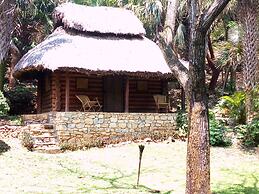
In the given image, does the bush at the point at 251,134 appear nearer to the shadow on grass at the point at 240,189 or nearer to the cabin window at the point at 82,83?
the shadow on grass at the point at 240,189

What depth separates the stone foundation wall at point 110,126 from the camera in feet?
52.6

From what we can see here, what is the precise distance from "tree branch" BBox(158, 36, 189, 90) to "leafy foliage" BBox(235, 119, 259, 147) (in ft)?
26.4

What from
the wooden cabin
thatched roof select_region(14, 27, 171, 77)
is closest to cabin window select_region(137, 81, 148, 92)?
the wooden cabin

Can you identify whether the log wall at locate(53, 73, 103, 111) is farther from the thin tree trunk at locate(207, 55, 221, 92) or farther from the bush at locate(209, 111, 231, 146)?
the thin tree trunk at locate(207, 55, 221, 92)

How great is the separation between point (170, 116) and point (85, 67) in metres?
4.11

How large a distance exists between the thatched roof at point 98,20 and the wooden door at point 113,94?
7.11 ft

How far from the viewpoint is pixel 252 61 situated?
55.6ft

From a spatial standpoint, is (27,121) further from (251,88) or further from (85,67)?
(251,88)

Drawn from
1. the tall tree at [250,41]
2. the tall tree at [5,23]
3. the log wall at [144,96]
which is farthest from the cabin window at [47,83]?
the tall tree at [250,41]

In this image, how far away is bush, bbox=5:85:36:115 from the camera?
24516 mm

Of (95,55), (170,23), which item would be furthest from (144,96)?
(170,23)

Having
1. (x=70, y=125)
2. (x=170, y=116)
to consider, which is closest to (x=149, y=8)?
(x=170, y=116)

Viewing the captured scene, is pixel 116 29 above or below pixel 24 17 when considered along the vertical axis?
below

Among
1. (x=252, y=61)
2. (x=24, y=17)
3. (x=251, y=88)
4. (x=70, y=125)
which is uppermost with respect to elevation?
(x=24, y=17)
